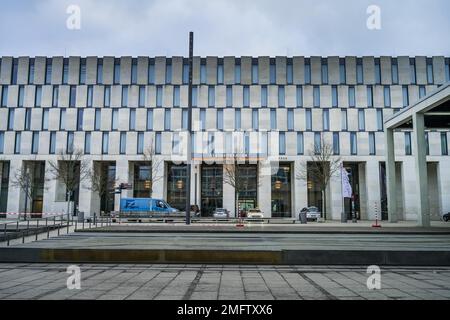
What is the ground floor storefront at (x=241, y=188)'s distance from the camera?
5116cm

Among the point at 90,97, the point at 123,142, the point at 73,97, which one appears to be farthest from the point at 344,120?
the point at 73,97

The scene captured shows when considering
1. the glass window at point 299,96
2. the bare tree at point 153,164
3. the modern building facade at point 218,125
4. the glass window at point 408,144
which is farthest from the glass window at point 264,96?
the glass window at point 408,144

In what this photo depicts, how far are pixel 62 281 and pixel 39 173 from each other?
52938 mm

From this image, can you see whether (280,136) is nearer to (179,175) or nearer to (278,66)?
(278,66)

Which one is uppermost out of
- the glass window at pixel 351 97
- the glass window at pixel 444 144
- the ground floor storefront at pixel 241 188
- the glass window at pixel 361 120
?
the glass window at pixel 351 97

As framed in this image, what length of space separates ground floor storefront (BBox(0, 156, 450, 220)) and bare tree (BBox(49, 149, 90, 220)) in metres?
1.12

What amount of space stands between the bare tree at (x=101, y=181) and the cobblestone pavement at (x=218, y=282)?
135 feet

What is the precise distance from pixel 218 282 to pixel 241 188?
4165cm

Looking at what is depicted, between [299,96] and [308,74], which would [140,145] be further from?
[308,74]

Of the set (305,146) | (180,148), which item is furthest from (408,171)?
(180,148)

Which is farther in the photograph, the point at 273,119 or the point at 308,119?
the point at 273,119

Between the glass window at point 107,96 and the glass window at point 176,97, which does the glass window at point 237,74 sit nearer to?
the glass window at point 176,97

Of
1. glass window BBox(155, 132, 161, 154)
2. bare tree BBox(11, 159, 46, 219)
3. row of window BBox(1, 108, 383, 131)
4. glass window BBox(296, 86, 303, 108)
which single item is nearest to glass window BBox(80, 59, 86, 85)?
row of window BBox(1, 108, 383, 131)

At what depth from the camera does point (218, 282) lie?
7867mm
